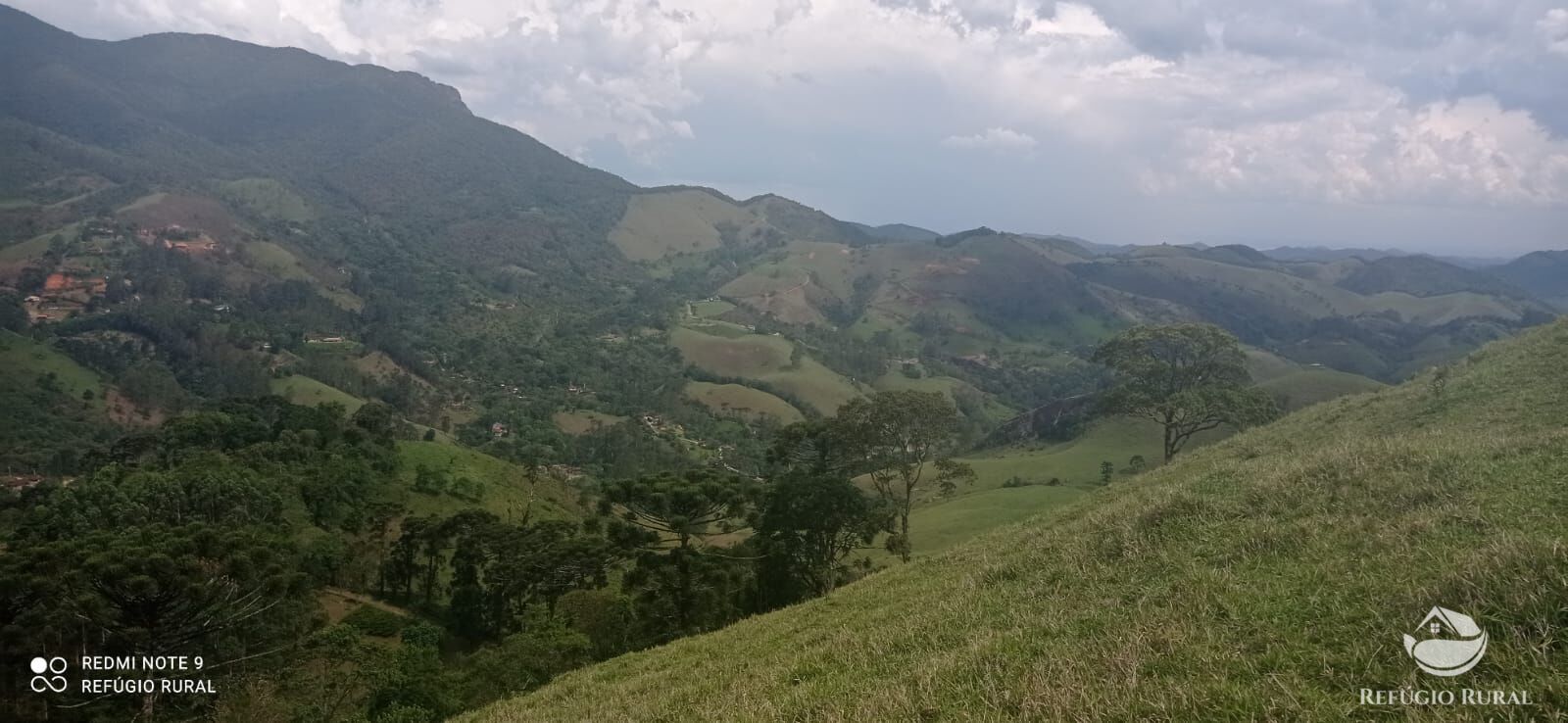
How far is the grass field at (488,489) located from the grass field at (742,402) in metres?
54.9

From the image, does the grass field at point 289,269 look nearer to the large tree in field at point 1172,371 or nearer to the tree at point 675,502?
the tree at point 675,502

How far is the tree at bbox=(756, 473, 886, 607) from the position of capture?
30.2 m

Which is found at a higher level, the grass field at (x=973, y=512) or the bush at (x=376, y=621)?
the grass field at (x=973, y=512)

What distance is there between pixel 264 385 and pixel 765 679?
131 meters

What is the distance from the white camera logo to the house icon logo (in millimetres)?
33238

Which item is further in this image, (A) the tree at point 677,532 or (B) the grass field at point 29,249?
(B) the grass field at point 29,249

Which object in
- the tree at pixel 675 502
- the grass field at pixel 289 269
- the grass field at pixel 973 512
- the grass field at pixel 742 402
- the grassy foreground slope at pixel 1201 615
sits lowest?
the grass field at pixel 742 402

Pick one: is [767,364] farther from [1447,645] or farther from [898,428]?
[1447,645]

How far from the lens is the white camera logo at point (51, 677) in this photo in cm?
2352

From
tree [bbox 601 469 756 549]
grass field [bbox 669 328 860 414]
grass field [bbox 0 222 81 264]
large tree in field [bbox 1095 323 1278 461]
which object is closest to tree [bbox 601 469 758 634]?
tree [bbox 601 469 756 549]

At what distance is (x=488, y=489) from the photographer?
71500mm

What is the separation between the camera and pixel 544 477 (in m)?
83.5

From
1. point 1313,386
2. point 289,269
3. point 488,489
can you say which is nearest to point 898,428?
point 488,489

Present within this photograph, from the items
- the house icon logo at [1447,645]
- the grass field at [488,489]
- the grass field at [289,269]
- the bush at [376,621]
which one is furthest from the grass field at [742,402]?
the house icon logo at [1447,645]
